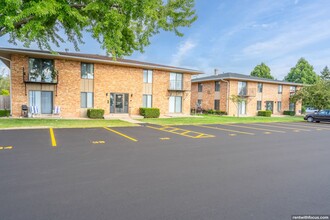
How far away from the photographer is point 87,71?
18.4m

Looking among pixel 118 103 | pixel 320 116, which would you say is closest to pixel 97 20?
pixel 118 103

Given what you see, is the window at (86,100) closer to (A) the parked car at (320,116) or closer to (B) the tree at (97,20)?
A: (B) the tree at (97,20)

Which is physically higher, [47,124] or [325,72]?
[325,72]

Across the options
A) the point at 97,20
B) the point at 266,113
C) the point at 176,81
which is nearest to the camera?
the point at 97,20

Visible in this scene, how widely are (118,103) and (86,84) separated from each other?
A: 3.46 m

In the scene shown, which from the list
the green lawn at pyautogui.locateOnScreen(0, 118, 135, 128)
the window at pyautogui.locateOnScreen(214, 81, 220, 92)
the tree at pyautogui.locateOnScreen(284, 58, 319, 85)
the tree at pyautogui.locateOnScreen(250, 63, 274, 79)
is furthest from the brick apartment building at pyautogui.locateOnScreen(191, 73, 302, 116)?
the tree at pyautogui.locateOnScreen(284, 58, 319, 85)

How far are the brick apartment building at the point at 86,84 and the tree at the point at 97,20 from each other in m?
2.18

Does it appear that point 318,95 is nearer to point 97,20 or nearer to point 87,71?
point 97,20

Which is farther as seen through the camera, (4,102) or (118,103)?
(118,103)

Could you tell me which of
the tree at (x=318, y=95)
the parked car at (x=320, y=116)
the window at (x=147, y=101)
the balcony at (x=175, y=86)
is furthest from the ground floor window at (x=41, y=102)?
the tree at (x=318, y=95)

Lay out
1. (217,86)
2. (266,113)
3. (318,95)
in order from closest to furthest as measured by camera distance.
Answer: (318,95) → (266,113) → (217,86)

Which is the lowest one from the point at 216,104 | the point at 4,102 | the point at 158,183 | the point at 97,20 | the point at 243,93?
the point at 158,183

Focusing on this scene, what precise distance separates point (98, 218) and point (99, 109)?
16.3m

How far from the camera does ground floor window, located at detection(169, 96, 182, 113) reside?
2286cm
